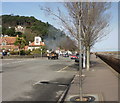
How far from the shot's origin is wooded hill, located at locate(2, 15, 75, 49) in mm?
81113

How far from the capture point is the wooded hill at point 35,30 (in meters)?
81.1

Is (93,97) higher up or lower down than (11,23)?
lower down

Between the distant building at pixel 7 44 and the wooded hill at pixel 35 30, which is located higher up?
the wooded hill at pixel 35 30

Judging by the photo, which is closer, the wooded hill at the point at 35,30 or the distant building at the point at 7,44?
the distant building at the point at 7,44

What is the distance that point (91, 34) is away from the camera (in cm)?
1574

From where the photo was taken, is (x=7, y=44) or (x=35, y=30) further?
(x=35, y=30)

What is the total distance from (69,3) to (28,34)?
9720 centimetres

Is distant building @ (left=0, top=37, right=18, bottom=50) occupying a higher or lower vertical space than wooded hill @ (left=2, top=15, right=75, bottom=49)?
lower

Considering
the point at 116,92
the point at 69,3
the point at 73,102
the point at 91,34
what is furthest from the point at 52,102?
the point at 91,34

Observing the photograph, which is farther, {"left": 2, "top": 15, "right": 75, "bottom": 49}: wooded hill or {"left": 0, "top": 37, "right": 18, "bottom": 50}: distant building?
{"left": 2, "top": 15, "right": 75, "bottom": 49}: wooded hill

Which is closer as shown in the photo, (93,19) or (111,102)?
(111,102)

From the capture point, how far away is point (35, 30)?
395ft

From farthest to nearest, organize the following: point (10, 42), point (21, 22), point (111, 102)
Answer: point (21, 22)
point (10, 42)
point (111, 102)

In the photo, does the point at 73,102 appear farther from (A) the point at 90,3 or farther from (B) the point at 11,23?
(B) the point at 11,23
